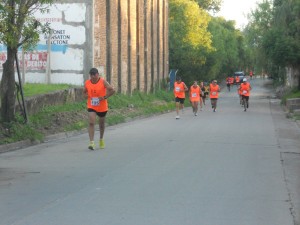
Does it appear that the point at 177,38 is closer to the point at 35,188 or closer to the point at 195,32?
the point at 195,32

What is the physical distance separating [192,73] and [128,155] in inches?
1493

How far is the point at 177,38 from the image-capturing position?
5172 centimetres

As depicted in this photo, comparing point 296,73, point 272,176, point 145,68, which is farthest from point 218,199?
point 296,73

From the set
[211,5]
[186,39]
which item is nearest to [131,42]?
[186,39]

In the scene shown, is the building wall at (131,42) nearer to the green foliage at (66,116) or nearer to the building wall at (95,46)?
the building wall at (95,46)

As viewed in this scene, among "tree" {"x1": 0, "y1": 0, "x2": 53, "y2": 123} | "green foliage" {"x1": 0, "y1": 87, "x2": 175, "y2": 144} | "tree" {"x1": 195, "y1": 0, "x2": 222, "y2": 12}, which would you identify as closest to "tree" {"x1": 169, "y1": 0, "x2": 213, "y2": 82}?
"green foliage" {"x1": 0, "y1": 87, "x2": 175, "y2": 144}

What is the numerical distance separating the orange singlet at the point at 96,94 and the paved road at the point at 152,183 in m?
1.05

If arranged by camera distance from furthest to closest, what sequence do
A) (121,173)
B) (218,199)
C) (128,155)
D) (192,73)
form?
(192,73) < (128,155) < (121,173) < (218,199)

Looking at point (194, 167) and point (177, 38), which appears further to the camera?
point (177, 38)

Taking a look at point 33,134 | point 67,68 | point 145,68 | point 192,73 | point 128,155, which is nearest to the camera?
point 128,155

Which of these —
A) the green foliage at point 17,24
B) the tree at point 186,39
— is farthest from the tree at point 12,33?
the tree at point 186,39

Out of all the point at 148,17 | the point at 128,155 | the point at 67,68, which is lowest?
the point at 128,155

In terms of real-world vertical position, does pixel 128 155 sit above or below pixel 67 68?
below

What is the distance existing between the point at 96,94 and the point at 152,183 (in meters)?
4.73
